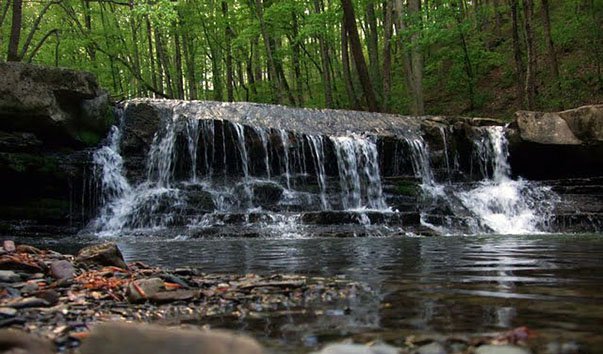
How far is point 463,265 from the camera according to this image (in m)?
4.79

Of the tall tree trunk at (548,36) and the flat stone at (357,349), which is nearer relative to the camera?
the flat stone at (357,349)

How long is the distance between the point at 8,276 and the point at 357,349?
2.73 metres

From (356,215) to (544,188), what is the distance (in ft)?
20.0

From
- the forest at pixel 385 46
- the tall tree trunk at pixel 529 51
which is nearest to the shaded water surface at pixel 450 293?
the tall tree trunk at pixel 529 51

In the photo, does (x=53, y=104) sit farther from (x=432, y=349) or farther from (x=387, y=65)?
(x=387, y=65)

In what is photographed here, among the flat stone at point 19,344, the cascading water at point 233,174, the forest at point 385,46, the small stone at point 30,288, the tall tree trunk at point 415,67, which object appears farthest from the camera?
the tall tree trunk at point 415,67

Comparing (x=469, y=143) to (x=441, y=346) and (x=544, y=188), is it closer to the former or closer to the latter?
(x=544, y=188)

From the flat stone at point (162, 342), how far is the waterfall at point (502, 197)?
1105 centimetres

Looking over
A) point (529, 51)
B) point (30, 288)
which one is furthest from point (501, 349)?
point (529, 51)

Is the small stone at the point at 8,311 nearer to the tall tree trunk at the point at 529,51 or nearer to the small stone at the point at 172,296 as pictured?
the small stone at the point at 172,296

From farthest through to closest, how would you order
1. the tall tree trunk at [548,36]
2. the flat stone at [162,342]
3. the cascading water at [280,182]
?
the tall tree trunk at [548,36] < the cascading water at [280,182] < the flat stone at [162,342]

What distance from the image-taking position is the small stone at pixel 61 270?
12.1 feet

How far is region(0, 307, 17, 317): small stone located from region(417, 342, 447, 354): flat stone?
79.6 inches

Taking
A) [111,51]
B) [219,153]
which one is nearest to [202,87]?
[111,51]
